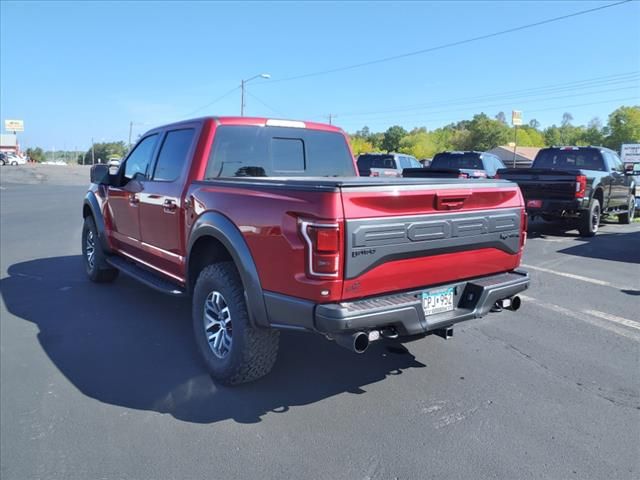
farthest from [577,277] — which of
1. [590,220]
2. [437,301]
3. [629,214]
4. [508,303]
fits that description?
[629,214]

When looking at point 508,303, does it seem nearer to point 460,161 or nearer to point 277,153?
point 277,153

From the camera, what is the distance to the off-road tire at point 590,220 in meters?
10.5

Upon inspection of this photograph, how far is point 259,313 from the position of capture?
3.19 metres

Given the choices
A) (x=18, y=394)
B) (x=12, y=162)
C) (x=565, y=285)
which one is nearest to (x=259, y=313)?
(x=18, y=394)

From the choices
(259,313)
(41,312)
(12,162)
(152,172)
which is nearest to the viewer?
(259,313)

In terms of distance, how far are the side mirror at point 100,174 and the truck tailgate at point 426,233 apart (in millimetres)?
3926

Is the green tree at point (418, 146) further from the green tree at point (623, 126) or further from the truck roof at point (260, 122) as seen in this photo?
the truck roof at point (260, 122)

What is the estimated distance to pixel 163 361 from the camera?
4.11 meters

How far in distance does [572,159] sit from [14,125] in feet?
438

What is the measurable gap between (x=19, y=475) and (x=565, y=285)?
6249 mm

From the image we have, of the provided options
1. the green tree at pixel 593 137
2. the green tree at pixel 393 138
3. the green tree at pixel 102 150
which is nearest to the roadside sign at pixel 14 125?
the green tree at pixel 102 150

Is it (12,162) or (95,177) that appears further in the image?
(12,162)

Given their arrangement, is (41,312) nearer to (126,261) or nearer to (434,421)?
(126,261)

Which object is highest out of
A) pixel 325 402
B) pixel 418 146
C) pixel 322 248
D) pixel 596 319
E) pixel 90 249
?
pixel 418 146
